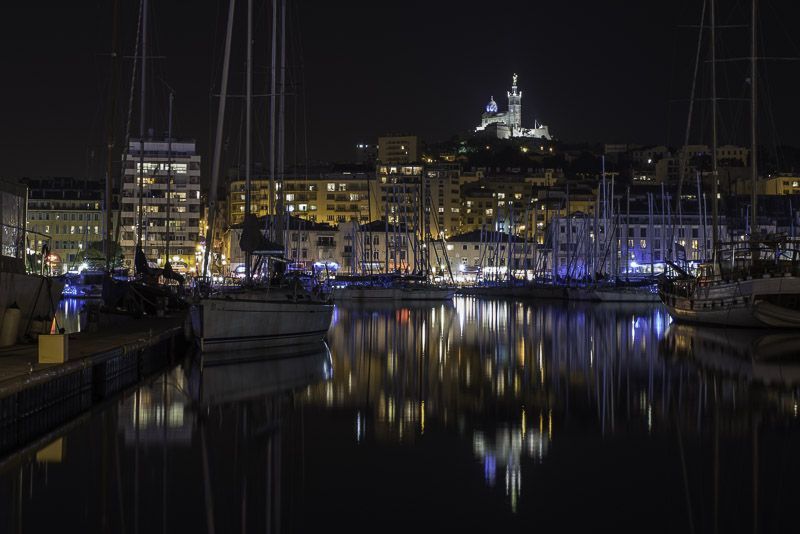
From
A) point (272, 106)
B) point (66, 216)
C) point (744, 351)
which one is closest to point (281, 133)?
point (272, 106)

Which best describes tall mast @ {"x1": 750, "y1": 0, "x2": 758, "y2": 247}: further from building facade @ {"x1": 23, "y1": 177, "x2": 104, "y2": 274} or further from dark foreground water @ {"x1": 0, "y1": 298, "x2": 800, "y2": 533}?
building facade @ {"x1": 23, "y1": 177, "x2": 104, "y2": 274}

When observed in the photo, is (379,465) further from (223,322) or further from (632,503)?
(223,322)

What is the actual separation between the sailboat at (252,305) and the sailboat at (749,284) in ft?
61.6

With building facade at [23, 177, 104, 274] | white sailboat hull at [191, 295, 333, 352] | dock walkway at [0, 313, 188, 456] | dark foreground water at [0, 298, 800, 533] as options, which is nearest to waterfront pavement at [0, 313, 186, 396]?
dock walkway at [0, 313, 188, 456]

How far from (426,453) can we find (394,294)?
7938cm

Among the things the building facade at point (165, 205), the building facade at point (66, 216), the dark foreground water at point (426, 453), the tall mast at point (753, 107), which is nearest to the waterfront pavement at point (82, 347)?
the dark foreground water at point (426, 453)

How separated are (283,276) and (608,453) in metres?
22.8

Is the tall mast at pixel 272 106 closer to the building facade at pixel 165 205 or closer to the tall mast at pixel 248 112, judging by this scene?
the tall mast at pixel 248 112

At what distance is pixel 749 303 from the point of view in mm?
45312

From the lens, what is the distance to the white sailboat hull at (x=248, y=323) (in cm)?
3138

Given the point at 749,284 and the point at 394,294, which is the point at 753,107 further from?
the point at 394,294

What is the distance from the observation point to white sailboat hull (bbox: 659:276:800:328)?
43.8 meters

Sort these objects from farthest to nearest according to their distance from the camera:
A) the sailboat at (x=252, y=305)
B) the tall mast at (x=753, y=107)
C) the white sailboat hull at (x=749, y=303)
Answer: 1. the tall mast at (x=753, y=107)
2. the white sailboat hull at (x=749, y=303)
3. the sailboat at (x=252, y=305)

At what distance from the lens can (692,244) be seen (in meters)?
146
